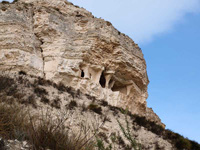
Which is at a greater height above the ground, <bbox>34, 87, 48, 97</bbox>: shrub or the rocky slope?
the rocky slope

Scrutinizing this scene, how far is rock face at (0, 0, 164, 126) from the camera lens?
17828 mm

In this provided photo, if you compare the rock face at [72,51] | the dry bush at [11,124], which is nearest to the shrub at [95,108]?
the rock face at [72,51]

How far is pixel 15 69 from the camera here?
1661 cm

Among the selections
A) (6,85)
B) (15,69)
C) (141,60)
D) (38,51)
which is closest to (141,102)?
(141,60)

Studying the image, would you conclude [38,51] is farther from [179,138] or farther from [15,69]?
[179,138]

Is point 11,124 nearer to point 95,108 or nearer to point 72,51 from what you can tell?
point 95,108

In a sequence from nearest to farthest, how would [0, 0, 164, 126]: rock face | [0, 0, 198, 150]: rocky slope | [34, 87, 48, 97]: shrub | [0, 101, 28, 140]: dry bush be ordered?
[0, 101, 28, 140]: dry bush
[34, 87, 48, 97]: shrub
[0, 0, 198, 150]: rocky slope
[0, 0, 164, 126]: rock face

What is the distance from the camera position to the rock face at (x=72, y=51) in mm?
17828

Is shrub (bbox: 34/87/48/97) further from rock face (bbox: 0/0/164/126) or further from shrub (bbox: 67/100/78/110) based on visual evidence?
rock face (bbox: 0/0/164/126)

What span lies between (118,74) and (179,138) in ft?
34.6

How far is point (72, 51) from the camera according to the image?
19.2 m

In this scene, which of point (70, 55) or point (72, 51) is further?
point (72, 51)

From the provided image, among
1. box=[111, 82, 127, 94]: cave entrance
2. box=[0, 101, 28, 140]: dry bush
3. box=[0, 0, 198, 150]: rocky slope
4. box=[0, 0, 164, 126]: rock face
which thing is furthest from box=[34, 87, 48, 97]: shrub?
box=[111, 82, 127, 94]: cave entrance

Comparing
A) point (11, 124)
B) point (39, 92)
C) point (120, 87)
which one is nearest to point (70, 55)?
point (120, 87)
